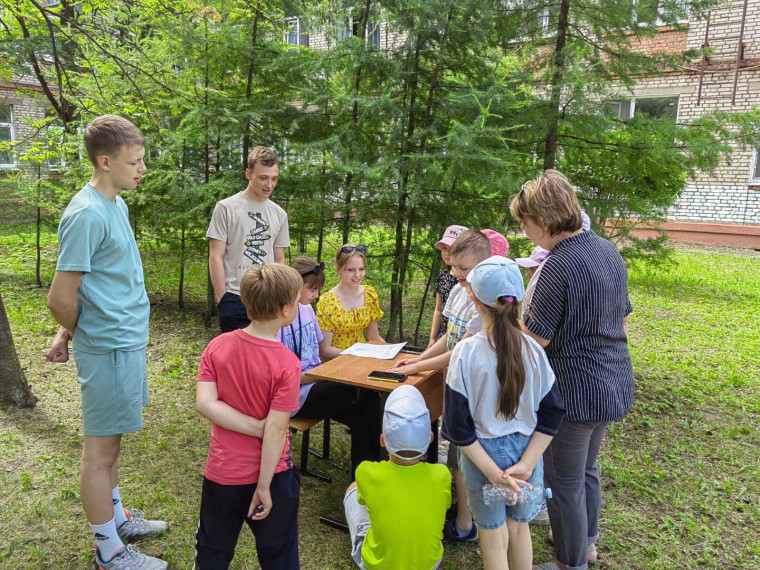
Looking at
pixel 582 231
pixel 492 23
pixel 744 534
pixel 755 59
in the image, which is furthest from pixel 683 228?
pixel 582 231

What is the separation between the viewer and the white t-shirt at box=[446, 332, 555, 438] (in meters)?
2.05

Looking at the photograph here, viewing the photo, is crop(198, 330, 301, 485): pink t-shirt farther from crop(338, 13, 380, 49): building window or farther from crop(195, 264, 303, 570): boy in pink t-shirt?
crop(338, 13, 380, 49): building window

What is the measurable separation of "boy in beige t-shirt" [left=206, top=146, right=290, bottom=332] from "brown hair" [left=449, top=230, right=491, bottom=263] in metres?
1.40

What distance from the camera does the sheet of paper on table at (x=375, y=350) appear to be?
3298mm

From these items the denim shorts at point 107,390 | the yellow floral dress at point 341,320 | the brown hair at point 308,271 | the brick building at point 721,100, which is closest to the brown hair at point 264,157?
the brown hair at point 308,271

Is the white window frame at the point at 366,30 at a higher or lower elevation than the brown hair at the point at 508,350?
higher

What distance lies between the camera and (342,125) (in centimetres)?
532

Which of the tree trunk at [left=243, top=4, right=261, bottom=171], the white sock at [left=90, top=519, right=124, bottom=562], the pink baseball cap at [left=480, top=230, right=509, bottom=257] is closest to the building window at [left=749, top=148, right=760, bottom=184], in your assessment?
the tree trunk at [left=243, top=4, right=261, bottom=171]

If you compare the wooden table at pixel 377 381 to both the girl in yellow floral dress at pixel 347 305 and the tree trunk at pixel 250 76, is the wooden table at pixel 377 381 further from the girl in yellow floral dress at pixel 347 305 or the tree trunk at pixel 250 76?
the tree trunk at pixel 250 76

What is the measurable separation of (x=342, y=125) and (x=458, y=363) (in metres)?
A: 3.80

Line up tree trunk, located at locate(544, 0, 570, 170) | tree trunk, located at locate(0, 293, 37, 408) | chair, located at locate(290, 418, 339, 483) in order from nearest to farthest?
chair, located at locate(290, 418, 339, 483) → tree trunk, located at locate(0, 293, 37, 408) → tree trunk, located at locate(544, 0, 570, 170)

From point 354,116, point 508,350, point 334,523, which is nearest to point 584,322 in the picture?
point 508,350

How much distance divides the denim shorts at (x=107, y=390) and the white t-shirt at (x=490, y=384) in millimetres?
1449

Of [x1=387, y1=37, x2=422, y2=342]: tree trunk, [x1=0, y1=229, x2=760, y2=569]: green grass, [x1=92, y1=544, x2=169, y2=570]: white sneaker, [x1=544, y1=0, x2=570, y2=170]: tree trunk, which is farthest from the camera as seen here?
[x1=387, y1=37, x2=422, y2=342]: tree trunk
